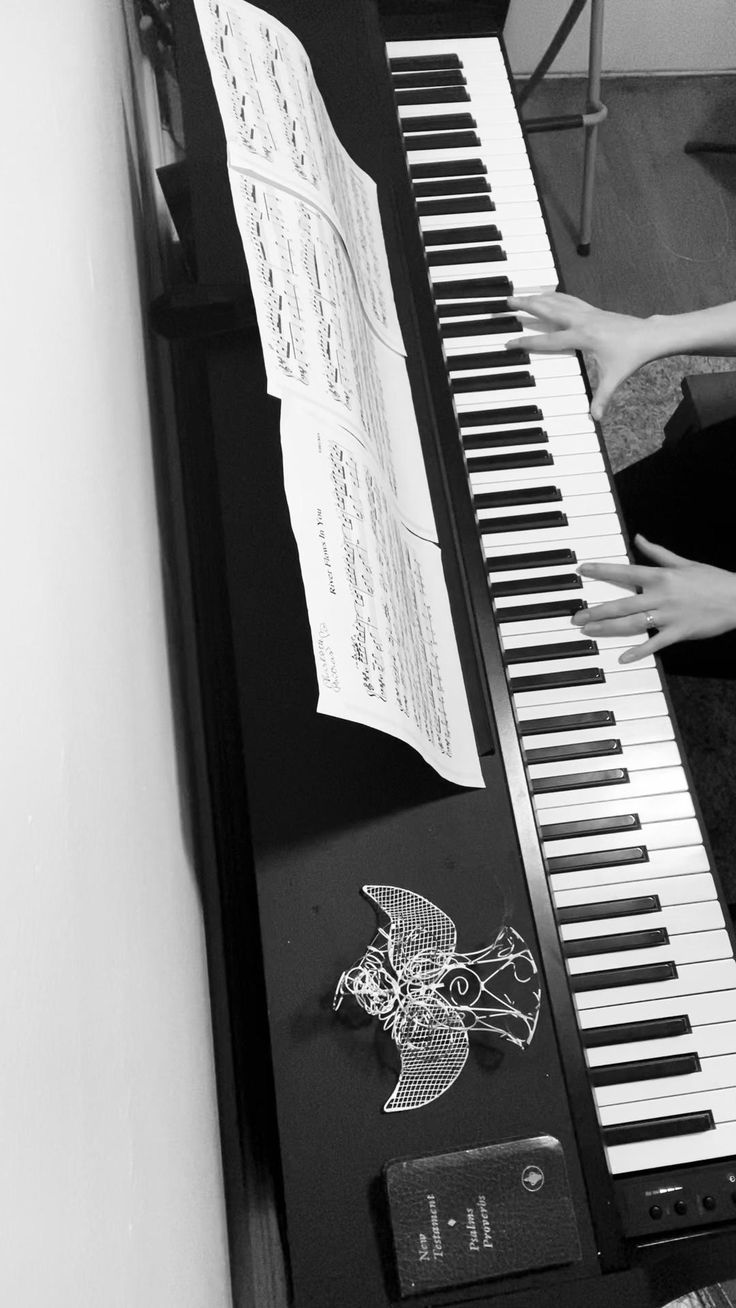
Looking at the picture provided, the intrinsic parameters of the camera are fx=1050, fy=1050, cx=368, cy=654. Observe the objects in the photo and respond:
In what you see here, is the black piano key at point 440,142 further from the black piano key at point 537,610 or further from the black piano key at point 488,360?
the black piano key at point 537,610

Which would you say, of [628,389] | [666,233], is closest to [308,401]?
[628,389]

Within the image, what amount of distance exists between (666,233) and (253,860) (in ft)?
6.57

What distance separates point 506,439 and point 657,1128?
771 millimetres

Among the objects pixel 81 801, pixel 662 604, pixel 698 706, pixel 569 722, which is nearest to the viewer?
pixel 81 801

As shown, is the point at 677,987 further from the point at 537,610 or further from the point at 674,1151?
the point at 537,610

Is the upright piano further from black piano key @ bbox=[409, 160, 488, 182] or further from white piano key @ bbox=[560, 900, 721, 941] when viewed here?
black piano key @ bbox=[409, 160, 488, 182]

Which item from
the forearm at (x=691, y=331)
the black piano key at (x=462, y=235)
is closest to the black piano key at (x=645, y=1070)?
the forearm at (x=691, y=331)

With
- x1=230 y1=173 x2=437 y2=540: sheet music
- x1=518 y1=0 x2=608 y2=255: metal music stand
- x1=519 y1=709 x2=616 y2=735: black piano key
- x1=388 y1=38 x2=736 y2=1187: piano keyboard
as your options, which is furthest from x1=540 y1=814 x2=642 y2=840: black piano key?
x1=518 y1=0 x2=608 y2=255: metal music stand

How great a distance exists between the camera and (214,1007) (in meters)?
0.86

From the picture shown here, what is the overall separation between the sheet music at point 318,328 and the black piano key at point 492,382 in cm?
21

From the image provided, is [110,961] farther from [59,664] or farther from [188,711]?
[188,711]

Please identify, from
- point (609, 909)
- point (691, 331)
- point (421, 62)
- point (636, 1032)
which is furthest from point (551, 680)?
point (421, 62)

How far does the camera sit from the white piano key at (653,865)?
41.1 inches

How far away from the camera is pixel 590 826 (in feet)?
3.51
